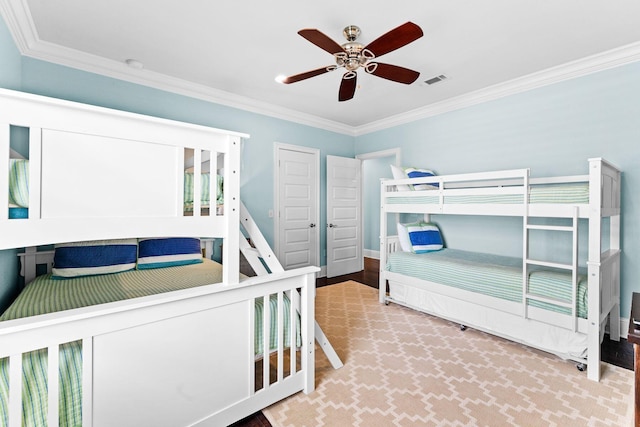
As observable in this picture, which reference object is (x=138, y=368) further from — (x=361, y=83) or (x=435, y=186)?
(x=435, y=186)

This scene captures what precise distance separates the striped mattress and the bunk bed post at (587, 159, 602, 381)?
8 cm

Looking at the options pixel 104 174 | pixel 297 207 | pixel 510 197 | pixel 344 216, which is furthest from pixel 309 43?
pixel 344 216

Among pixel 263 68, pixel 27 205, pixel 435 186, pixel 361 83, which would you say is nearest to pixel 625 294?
pixel 435 186

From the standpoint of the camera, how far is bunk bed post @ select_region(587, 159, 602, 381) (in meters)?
1.95

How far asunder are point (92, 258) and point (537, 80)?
14.8 feet

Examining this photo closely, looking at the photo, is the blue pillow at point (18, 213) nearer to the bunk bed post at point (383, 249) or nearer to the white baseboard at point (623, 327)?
the bunk bed post at point (383, 249)

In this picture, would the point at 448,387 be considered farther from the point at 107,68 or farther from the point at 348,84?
the point at 107,68

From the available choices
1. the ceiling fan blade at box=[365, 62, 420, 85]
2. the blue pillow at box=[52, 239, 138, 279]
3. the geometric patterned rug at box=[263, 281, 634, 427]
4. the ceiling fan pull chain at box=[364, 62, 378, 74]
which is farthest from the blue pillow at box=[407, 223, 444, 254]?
the blue pillow at box=[52, 239, 138, 279]

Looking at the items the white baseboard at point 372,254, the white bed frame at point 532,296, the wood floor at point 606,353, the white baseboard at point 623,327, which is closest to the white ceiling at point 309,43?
the white bed frame at point 532,296

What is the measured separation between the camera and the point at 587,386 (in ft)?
6.19

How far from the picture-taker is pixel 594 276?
198 centimetres

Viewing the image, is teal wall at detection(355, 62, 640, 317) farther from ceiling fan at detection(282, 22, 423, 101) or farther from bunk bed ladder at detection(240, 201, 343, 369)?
bunk bed ladder at detection(240, 201, 343, 369)

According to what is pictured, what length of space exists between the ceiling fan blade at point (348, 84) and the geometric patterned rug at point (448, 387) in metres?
2.18

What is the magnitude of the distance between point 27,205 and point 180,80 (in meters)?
2.59
